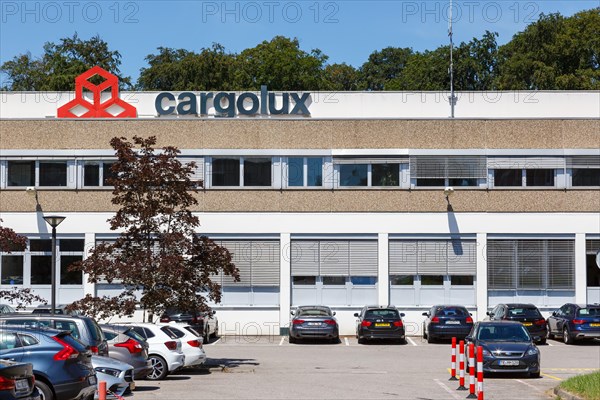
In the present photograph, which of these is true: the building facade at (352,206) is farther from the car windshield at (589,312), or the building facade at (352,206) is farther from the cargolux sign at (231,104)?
the car windshield at (589,312)

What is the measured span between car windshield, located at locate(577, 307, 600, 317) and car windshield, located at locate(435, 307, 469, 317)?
4240mm

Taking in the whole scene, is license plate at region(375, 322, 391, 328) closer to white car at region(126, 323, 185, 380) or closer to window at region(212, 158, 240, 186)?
window at region(212, 158, 240, 186)

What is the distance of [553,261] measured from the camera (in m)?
44.2

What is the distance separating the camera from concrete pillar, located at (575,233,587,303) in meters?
43.9

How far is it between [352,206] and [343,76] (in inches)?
1681

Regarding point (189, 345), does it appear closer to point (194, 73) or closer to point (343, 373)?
point (343, 373)

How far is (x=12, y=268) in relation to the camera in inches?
1741

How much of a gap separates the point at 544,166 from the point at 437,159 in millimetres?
4613

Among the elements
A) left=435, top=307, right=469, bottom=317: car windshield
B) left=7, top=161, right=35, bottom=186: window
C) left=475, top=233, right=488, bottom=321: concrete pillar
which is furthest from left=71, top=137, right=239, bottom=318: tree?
left=475, top=233, right=488, bottom=321: concrete pillar

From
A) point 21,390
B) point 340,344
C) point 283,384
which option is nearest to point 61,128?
point 340,344

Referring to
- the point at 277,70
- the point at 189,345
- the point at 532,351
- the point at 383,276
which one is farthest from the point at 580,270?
the point at 277,70

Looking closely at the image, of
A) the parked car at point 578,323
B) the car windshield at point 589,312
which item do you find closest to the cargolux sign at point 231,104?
the parked car at point 578,323

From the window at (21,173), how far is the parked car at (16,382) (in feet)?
101

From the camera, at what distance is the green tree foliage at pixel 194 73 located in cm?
7138
